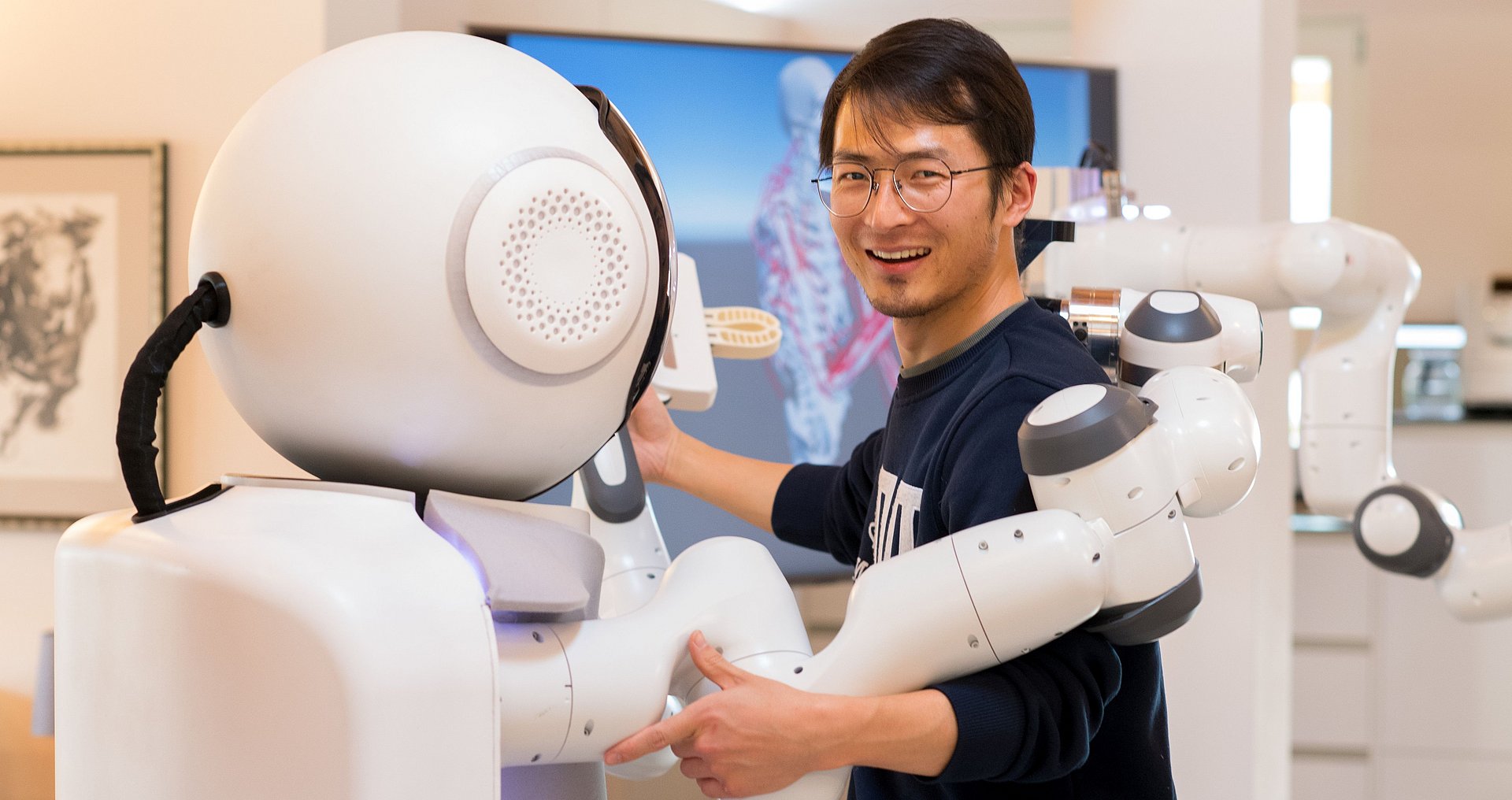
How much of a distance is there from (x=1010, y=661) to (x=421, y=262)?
55cm

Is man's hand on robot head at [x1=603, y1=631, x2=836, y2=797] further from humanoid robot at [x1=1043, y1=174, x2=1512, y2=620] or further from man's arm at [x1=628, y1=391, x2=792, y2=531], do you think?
humanoid robot at [x1=1043, y1=174, x2=1512, y2=620]

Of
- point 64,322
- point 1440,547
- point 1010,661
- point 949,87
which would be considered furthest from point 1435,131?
point 64,322

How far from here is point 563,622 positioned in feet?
2.94

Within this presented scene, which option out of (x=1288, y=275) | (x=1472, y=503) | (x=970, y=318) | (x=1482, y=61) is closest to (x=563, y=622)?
(x=970, y=318)

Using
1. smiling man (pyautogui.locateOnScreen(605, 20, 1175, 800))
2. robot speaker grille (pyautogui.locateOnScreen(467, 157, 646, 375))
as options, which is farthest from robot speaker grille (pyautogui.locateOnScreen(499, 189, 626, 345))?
smiling man (pyautogui.locateOnScreen(605, 20, 1175, 800))

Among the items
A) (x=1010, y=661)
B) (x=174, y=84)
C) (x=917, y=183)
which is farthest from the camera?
(x=174, y=84)

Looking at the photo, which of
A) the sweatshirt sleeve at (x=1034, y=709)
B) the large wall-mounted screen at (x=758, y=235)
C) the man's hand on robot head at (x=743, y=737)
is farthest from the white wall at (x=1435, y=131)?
the man's hand on robot head at (x=743, y=737)

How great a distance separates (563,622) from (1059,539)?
1.18 feet

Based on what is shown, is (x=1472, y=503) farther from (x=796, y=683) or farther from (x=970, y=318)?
(x=796, y=683)

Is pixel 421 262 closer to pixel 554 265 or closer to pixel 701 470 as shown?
pixel 554 265

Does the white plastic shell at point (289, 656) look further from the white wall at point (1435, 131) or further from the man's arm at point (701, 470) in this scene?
the white wall at point (1435, 131)

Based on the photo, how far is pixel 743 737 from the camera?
0.88 metres

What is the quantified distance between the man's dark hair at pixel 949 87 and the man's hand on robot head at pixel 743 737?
489 mm

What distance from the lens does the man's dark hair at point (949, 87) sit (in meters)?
1.09
